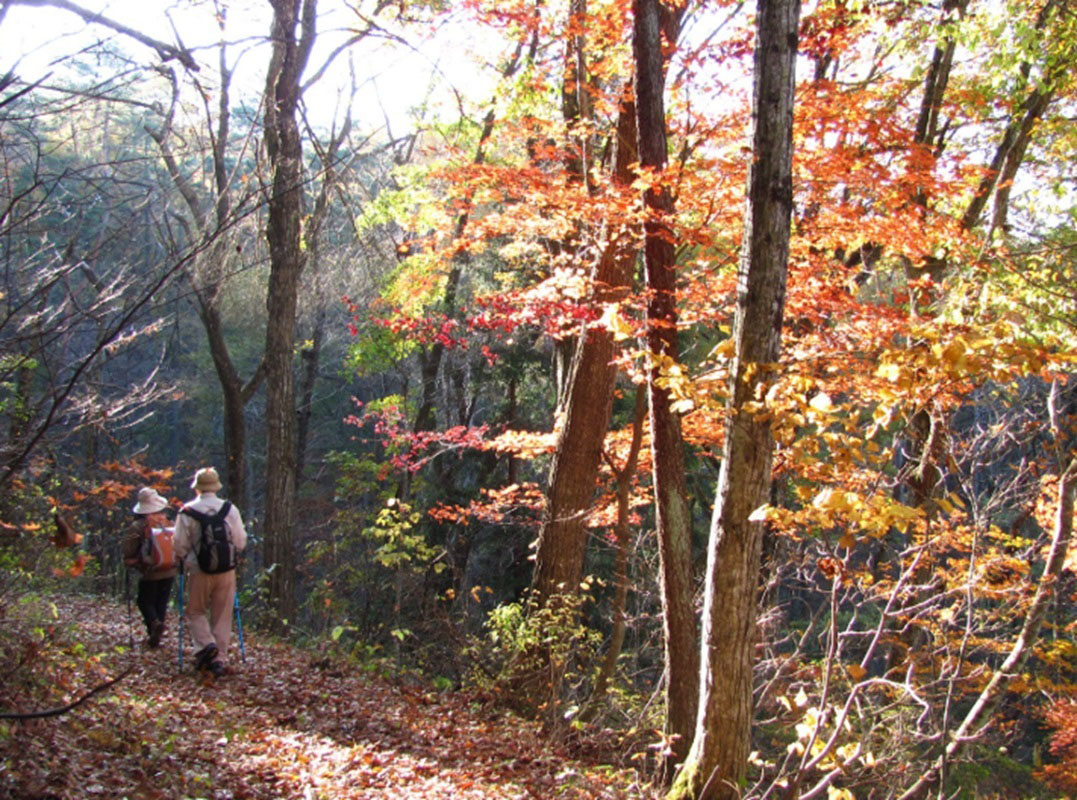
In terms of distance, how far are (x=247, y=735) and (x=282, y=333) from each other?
18.7 feet

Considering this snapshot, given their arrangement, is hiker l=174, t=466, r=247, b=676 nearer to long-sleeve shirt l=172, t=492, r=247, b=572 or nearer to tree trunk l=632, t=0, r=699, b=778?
long-sleeve shirt l=172, t=492, r=247, b=572

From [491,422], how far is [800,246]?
10605mm

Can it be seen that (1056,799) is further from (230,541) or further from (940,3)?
(230,541)

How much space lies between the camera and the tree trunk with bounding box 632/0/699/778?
5.50 m

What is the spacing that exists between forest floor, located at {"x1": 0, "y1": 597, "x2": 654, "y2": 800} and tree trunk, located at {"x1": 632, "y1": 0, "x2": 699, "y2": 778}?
2.52ft

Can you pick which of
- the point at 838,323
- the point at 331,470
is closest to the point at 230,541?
the point at 838,323

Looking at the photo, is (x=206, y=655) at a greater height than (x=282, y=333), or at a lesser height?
lesser

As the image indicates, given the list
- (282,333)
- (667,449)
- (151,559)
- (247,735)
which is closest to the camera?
(247,735)

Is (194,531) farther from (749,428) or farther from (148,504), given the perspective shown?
(749,428)

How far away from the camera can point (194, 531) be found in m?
6.44

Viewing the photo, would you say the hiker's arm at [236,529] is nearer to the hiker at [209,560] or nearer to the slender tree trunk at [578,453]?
the hiker at [209,560]

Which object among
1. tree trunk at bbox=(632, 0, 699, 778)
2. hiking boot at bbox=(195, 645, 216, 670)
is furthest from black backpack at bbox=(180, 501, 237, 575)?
tree trunk at bbox=(632, 0, 699, 778)

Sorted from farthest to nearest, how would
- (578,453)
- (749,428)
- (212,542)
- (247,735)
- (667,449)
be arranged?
(578,453), (212,542), (667,449), (247,735), (749,428)

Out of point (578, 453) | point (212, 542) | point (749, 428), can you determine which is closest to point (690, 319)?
point (578, 453)
